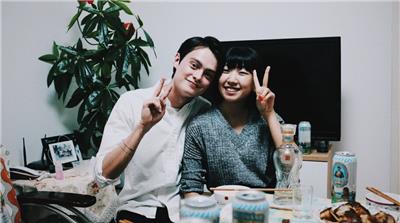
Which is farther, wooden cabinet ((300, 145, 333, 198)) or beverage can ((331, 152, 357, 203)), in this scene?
wooden cabinet ((300, 145, 333, 198))

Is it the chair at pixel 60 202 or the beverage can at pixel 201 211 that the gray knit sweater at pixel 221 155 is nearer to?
the chair at pixel 60 202

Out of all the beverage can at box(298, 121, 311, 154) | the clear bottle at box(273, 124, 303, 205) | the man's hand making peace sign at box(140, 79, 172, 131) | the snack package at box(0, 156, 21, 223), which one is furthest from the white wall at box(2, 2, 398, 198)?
the man's hand making peace sign at box(140, 79, 172, 131)

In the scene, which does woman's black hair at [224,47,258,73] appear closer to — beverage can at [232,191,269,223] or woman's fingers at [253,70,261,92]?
woman's fingers at [253,70,261,92]

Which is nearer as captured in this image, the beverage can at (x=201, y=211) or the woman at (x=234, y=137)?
the beverage can at (x=201, y=211)

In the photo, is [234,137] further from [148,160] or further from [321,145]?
[321,145]

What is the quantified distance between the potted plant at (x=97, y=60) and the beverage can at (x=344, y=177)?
60.2 inches

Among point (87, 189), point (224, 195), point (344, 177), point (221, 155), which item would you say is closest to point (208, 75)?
point (221, 155)

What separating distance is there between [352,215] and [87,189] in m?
1.47

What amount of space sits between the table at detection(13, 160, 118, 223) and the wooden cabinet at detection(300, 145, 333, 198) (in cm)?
109

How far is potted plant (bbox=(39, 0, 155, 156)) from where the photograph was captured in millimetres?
2221

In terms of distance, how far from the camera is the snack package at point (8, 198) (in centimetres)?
139

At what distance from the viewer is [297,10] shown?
231cm

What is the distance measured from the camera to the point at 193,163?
4.53 feet

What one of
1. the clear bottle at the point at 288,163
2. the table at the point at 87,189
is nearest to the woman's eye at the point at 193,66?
the clear bottle at the point at 288,163
